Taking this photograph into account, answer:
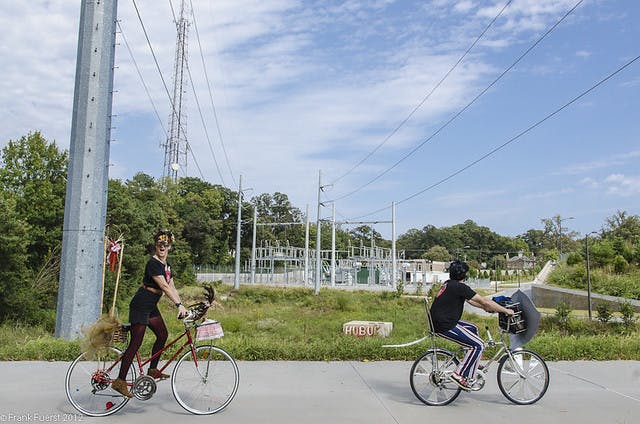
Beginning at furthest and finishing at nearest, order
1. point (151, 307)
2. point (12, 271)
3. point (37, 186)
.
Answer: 1. point (37, 186)
2. point (12, 271)
3. point (151, 307)

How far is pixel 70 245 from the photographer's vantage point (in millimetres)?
9859

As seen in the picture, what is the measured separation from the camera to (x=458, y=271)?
6.23 m

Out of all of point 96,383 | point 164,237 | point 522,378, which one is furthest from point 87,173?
point 522,378

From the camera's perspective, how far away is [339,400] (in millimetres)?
6262

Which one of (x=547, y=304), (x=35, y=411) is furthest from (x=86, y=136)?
(x=547, y=304)

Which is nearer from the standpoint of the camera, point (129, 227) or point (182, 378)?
point (182, 378)

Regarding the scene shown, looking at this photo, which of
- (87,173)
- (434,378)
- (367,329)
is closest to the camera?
(434,378)

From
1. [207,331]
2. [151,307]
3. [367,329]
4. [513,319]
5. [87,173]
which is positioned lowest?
[367,329]

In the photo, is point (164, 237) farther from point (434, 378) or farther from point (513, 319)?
point (513, 319)

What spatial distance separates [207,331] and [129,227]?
3335 centimetres

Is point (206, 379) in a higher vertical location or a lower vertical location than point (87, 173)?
lower

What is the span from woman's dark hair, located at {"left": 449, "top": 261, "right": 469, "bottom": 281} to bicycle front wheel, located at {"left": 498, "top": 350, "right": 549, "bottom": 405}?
40.9 inches

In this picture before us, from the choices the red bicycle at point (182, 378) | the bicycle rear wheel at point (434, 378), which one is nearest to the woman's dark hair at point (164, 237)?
the red bicycle at point (182, 378)

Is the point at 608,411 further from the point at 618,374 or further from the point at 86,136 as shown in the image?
the point at 86,136
